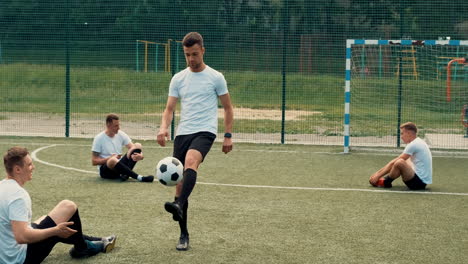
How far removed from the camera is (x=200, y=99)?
261 inches

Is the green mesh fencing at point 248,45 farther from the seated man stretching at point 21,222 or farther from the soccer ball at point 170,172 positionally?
the seated man stretching at point 21,222

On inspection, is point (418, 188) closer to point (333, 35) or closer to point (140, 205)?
point (140, 205)

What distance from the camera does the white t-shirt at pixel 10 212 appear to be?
501 cm

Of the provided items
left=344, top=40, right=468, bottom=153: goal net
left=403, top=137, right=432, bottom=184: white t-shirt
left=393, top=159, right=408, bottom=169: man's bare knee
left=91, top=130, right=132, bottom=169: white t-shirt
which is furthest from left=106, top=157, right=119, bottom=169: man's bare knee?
left=344, top=40, right=468, bottom=153: goal net

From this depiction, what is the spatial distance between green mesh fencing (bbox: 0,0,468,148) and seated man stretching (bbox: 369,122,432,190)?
561 centimetres

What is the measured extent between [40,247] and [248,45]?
11478 millimetres

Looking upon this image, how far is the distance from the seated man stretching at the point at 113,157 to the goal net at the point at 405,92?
492 centimetres

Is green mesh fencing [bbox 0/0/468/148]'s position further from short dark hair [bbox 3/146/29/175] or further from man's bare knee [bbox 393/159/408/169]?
short dark hair [bbox 3/146/29/175]

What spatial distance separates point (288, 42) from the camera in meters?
15.8

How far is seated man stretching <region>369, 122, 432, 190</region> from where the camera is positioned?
9508mm

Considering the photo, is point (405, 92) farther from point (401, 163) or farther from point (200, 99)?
point (200, 99)

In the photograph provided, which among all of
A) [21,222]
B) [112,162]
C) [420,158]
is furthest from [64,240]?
[420,158]

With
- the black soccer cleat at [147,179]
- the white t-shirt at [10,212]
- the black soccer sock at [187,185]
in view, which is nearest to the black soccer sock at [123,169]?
the black soccer cleat at [147,179]

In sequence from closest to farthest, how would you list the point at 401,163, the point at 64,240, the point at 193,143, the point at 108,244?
the point at 64,240, the point at 108,244, the point at 193,143, the point at 401,163
